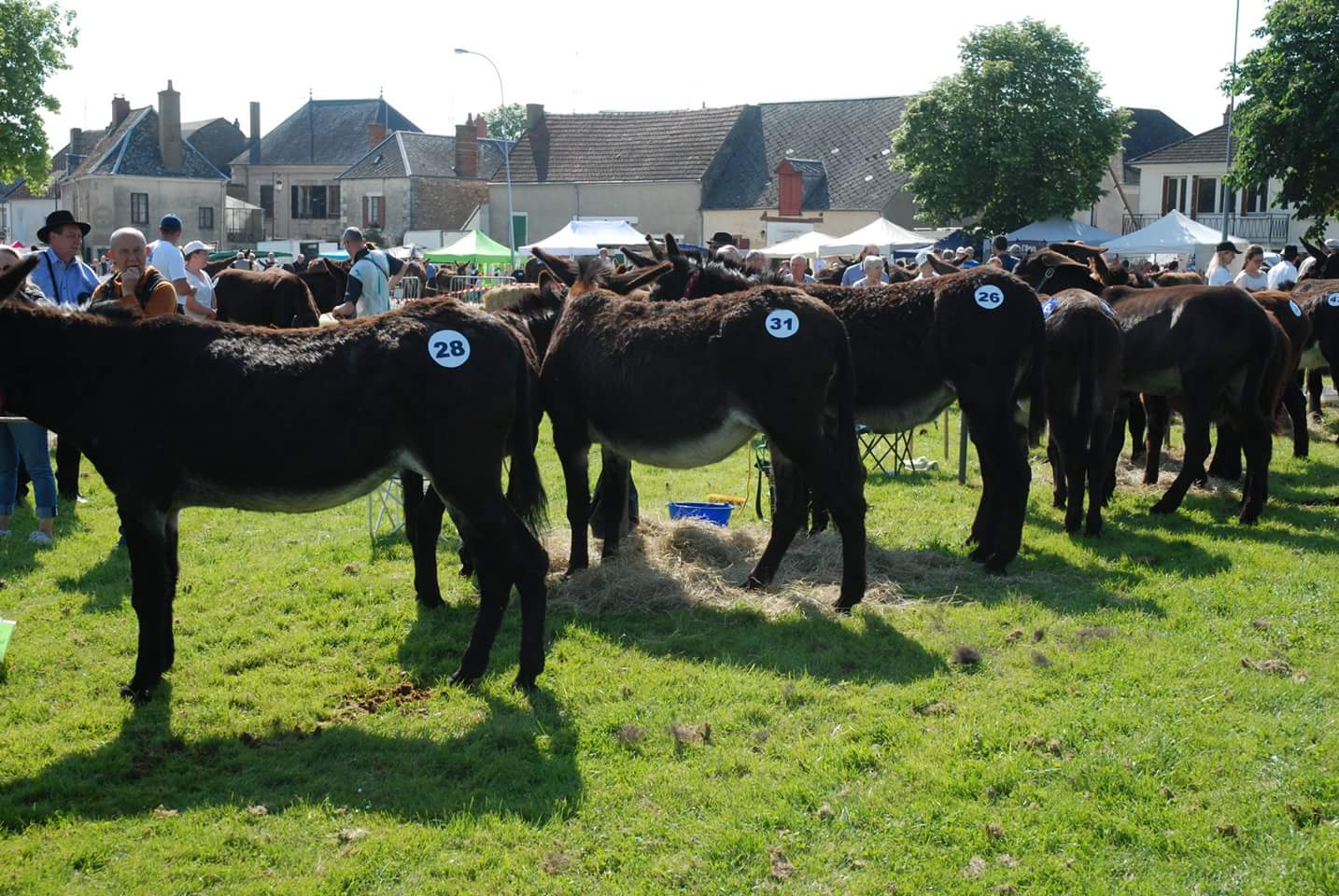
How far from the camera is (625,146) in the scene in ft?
176

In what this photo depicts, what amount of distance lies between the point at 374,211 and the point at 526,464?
201ft

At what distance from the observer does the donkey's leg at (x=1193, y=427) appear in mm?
10438

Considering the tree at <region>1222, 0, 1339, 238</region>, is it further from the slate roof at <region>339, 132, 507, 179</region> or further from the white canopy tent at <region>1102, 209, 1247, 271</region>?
the slate roof at <region>339, 132, 507, 179</region>

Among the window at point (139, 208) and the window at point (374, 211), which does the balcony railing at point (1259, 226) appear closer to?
the window at point (374, 211)

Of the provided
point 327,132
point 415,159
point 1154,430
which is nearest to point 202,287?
point 1154,430

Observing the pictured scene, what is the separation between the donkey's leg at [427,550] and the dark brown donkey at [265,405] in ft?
4.70

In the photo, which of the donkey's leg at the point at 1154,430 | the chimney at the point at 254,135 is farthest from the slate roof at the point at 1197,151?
the chimney at the point at 254,135

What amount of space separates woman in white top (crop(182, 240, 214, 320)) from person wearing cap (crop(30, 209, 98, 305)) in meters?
0.78

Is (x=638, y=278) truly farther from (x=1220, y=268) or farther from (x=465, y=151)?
(x=465, y=151)

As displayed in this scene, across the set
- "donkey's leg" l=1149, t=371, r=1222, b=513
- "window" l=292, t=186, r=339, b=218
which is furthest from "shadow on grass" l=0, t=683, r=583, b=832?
"window" l=292, t=186, r=339, b=218

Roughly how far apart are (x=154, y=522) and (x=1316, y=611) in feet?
22.3

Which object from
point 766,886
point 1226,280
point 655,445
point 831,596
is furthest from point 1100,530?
point 1226,280

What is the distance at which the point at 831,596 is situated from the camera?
25.9ft

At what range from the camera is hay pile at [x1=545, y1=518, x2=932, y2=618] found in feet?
25.6
